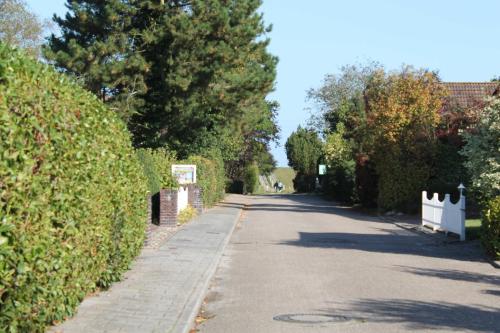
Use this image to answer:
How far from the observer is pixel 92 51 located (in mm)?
31281

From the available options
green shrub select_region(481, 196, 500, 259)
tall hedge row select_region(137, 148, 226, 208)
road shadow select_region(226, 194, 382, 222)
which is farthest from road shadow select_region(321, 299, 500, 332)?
road shadow select_region(226, 194, 382, 222)

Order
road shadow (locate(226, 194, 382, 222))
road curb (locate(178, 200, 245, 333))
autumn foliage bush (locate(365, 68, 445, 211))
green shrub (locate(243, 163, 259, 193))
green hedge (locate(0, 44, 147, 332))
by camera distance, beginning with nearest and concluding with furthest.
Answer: green hedge (locate(0, 44, 147, 332)) < road curb (locate(178, 200, 245, 333)) < autumn foliage bush (locate(365, 68, 445, 211)) < road shadow (locate(226, 194, 382, 222)) < green shrub (locate(243, 163, 259, 193))

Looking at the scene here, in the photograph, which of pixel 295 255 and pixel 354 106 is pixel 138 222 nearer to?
pixel 295 255

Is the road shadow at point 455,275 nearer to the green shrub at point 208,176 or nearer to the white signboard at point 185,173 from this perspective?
the white signboard at point 185,173

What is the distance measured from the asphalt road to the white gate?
1.05 meters

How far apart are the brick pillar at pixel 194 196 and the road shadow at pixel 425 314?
21.8 meters

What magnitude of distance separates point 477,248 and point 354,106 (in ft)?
175

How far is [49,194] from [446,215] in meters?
19.1

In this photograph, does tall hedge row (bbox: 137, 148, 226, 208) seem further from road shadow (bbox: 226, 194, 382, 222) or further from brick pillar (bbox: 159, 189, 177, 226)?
road shadow (bbox: 226, 194, 382, 222)

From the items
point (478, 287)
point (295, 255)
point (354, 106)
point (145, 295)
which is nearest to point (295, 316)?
point (145, 295)

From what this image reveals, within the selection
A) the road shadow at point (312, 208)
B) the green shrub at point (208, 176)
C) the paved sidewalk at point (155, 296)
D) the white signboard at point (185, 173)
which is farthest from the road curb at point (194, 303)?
the road shadow at point (312, 208)

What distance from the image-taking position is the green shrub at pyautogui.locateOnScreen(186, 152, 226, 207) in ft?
119

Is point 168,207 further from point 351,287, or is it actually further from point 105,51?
point 351,287

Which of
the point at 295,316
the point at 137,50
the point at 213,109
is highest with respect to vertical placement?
the point at 137,50
